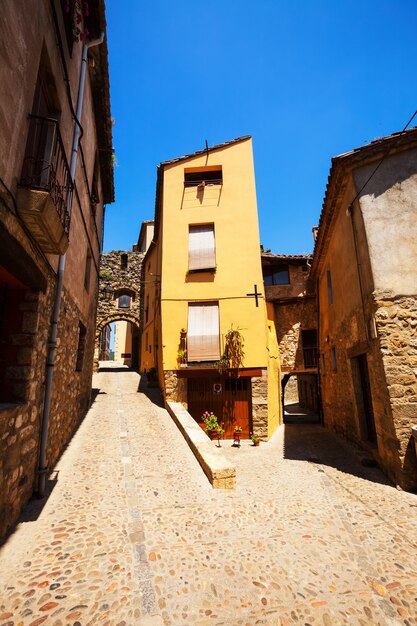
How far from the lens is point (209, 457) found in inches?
229

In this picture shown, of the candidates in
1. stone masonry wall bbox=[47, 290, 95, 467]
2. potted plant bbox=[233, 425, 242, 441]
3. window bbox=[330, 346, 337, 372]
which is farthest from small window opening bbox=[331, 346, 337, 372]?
stone masonry wall bbox=[47, 290, 95, 467]

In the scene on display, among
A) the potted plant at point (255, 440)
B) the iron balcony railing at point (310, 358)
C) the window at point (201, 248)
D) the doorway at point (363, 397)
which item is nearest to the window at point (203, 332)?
the window at point (201, 248)

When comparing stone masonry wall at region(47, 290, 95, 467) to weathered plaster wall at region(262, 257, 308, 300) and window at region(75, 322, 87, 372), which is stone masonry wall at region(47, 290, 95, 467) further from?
weathered plaster wall at region(262, 257, 308, 300)

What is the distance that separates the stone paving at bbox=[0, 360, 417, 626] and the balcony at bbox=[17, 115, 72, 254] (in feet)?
11.7

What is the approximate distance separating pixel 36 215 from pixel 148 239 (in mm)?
21584

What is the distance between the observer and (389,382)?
5.70m

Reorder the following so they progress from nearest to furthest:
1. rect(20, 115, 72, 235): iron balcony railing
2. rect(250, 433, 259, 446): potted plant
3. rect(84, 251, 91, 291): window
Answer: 1. rect(20, 115, 72, 235): iron balcony railing
2. rect(84, 251, 91, 291): window
3. rect(250, 433, 259, 446): potted plant

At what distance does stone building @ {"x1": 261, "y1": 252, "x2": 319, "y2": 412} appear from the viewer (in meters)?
16.0

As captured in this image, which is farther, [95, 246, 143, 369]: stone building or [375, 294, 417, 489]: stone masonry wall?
[95, 246, 143, 369]: stone building

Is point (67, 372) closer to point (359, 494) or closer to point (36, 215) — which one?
point (36, 215)

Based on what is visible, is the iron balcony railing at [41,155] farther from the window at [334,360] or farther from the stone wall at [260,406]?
the window at [334,360]

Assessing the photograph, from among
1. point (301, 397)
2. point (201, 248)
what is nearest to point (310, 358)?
point (201, 248)

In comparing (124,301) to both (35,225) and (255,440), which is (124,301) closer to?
(255,440)

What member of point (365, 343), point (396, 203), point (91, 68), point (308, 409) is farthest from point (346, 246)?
point (308, 409)
